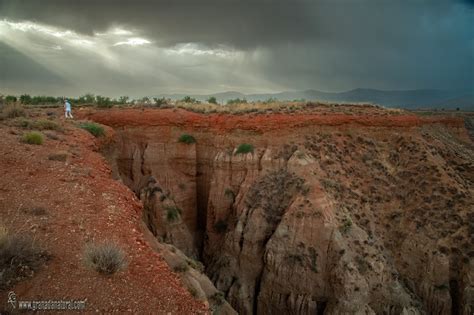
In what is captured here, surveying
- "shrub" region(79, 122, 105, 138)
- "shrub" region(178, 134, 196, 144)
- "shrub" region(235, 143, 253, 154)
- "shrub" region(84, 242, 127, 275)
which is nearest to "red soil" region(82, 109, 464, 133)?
"shrub" region(178, 134, 196, 144)

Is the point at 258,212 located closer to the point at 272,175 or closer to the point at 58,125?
the point at 272,175

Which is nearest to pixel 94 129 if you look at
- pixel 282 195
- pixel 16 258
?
pixel 282 195

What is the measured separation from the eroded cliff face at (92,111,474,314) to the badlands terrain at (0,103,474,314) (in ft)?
0.21

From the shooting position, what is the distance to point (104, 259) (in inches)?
237

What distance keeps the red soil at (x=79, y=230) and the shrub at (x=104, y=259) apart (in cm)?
11

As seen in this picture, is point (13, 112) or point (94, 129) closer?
point (94, 129)

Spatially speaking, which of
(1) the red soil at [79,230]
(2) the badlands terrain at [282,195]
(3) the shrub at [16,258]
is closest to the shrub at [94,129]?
(2) the badlands terrain at [282,195]

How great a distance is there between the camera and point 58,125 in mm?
14523

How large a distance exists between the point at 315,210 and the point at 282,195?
94.1 inches

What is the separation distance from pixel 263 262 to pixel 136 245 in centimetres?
1202

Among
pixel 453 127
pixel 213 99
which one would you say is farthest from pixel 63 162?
pixel 453 127

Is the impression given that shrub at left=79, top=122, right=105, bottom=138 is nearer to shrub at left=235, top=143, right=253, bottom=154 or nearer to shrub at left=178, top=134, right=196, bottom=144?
shrub at left=178, top=134, right=196, bottom=144

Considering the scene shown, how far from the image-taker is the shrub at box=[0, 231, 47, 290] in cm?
556

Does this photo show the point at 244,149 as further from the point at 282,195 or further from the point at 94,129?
the point at 94,129
